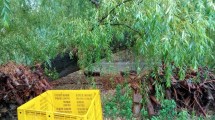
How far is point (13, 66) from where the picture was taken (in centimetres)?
384

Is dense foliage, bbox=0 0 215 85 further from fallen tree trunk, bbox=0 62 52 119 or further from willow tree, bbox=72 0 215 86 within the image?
fallen tree trunk, bbox=0 62 52 119

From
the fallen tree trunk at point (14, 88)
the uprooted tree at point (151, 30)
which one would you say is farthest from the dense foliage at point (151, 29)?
the fallen tree trunk at point (14, 88)

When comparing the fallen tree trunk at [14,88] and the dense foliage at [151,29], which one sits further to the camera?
the fallen tree trunk at [14,88]

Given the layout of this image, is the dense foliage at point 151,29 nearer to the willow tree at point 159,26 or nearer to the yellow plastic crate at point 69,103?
the willow tree at point 159,26

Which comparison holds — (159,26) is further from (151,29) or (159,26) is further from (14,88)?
(14,88)

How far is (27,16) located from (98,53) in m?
2.10

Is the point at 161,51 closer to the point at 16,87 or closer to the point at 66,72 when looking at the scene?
the point at 16,87

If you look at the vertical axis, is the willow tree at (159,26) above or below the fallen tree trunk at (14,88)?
above

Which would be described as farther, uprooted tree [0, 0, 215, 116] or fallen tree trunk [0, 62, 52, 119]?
fallen tree trunk [0, 62, 52, 119]

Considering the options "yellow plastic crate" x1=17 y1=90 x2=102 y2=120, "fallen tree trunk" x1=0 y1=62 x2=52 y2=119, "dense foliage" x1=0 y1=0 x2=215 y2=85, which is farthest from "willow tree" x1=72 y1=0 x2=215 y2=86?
"fallen tree trunk" x1=0 y1=62 x2=52 y2=119

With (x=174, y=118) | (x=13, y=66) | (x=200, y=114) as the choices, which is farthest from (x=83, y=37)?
(x=200, y=114)

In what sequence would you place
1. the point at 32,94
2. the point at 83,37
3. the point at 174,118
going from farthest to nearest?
the point at 174,118 < the point at 32,94 < the point at 83,37

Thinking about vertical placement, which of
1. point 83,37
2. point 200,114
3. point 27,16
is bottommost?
point 200,114

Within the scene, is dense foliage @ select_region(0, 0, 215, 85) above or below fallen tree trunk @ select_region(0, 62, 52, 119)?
above
